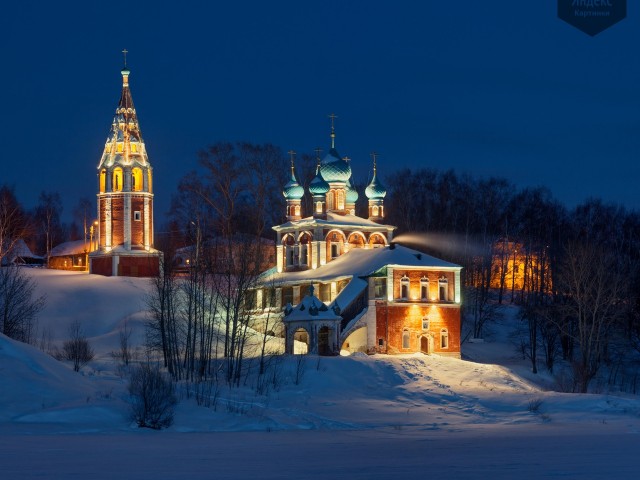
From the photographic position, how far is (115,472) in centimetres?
1747

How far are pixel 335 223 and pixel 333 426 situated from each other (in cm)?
2437

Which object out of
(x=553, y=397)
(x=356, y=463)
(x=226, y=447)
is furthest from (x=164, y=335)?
(x=356, y=463)

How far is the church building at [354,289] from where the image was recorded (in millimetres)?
43125

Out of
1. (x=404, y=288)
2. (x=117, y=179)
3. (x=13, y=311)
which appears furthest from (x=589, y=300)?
(x=117, y=179)

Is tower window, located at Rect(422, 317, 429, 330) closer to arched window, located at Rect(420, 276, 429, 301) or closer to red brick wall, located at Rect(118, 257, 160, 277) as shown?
arched window, located at Rect(420, 276, 429, 301)

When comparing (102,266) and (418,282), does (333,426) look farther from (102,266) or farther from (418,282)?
(102,266)

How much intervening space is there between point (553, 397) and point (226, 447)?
14738 mm

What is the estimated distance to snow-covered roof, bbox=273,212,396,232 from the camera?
50938 millimetres

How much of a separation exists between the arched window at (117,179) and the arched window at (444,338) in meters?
20.2

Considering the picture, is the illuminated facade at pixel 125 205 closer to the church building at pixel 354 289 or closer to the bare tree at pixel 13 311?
the church building at pixel 354 289

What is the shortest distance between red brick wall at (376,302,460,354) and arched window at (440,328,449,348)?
9 cm

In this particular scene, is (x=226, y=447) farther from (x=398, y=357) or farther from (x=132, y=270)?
(x=132, y=270)

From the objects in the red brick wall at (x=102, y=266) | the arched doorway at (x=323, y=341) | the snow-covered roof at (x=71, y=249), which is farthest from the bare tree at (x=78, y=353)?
the snow-covered roof at (x=71, y=249)

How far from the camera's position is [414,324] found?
44.9 metres
